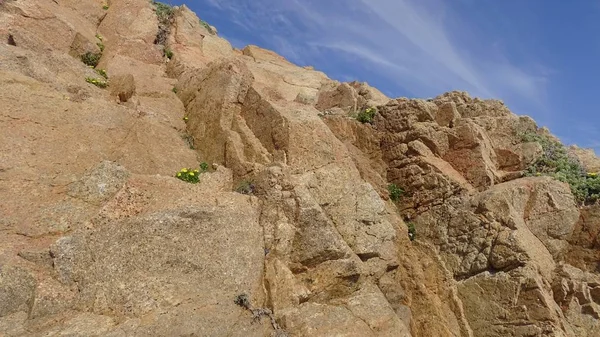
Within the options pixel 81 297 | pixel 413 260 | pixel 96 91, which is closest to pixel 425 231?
pixel 413 260

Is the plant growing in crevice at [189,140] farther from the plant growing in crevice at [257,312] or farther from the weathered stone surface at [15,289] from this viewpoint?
the weathered stone surface at [15,289]

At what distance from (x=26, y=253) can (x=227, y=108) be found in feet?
30.9

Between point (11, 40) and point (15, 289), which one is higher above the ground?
point (11, 40)

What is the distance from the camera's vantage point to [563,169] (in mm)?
20547

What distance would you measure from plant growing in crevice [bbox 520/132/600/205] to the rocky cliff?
0.09m

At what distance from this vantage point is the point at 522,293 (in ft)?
48.5

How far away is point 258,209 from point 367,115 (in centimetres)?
946

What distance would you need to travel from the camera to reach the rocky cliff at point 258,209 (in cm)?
1123

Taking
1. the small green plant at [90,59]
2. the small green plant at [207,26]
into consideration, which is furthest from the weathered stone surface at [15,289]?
the small green plant at [207,26]

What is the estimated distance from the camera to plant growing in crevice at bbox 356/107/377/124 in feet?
70.9

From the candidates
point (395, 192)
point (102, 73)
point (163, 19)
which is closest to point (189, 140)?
point (102, 73)

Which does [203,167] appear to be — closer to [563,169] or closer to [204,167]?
[204,167]

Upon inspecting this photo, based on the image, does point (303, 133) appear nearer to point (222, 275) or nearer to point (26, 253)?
point (222, 275)

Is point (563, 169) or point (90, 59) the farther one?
point (90, 59)
